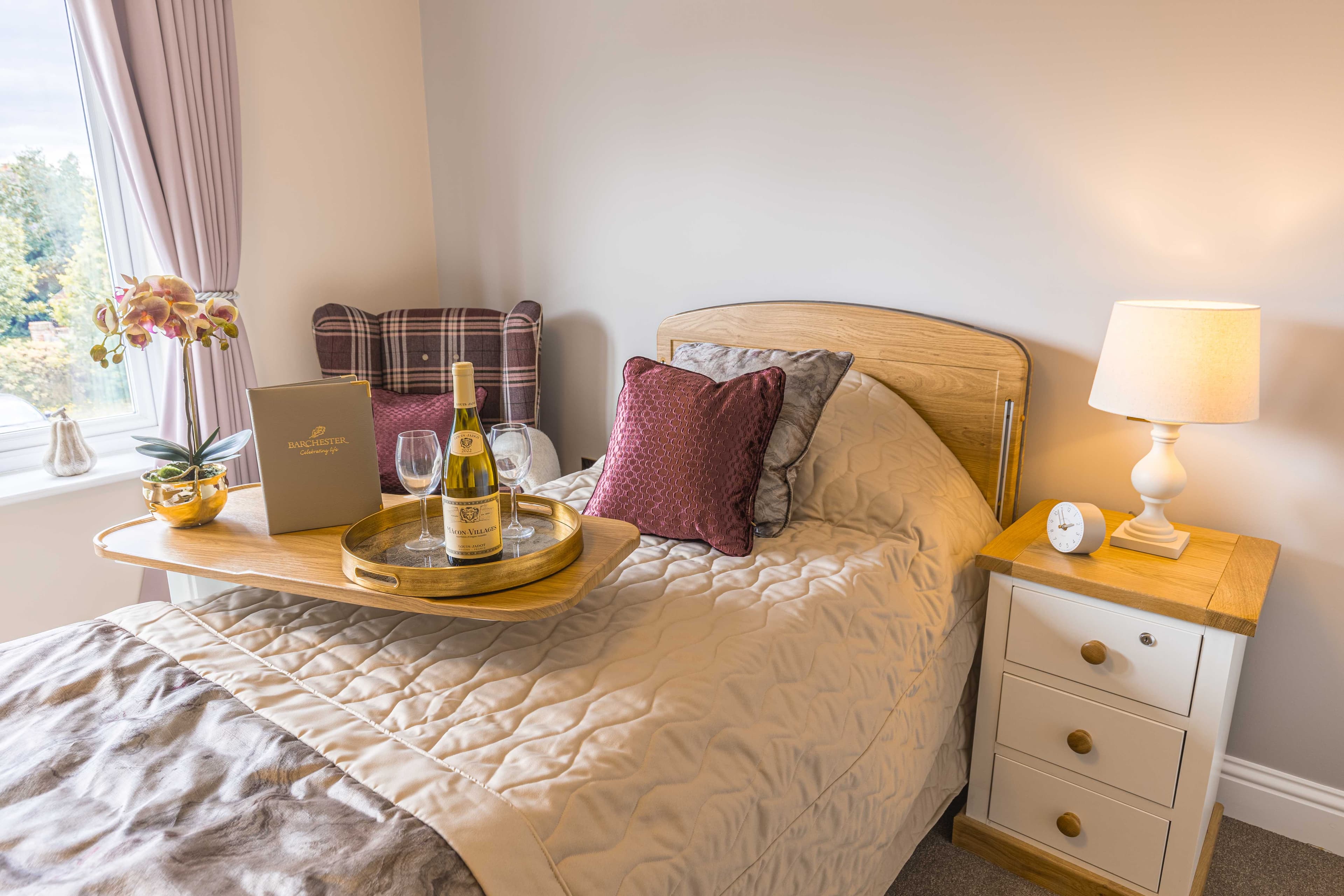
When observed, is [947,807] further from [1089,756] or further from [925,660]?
[925,660]

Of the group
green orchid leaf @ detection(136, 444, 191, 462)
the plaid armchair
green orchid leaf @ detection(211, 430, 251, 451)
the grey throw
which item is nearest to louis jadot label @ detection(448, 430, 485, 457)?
the grey throw

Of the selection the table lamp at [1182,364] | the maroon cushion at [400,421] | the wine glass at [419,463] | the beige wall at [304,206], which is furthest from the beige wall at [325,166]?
the table lamp at [1182,364]

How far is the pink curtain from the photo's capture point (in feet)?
7.27

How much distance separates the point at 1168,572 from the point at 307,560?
1586 mm

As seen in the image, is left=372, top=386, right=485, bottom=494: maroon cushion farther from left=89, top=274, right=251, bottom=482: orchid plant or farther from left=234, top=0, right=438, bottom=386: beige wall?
left=89, top=274, right=251, bottom=482: orchid plant

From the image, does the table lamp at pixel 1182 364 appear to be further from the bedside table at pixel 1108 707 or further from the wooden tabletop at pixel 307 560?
the wooden tabletop at pixel 307 560

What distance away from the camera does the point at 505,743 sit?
Result: 3.35ft

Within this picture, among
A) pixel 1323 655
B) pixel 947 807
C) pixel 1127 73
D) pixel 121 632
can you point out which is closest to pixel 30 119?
pixel 121 632

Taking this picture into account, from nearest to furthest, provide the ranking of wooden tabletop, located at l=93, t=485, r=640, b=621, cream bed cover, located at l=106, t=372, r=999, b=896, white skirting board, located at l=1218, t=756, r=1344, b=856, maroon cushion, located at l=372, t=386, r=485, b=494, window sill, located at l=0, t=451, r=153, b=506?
cream bed cover, located at l=106, t=372, r=999, b=896 → wooden tabletop, located at l=93, t=485, r=640, b=621 → white skirting board, located at l=1218, t=756, r=1344, b=856 → window sill, located at l=0, t=451, r=153, b=506 → maroon cushion, located at l=372, t=386, r=485, b=494

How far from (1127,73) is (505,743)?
1.83 meters

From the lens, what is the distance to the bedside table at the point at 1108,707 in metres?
1.48

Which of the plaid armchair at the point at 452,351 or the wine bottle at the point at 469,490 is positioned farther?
the plaid armchair at the point at 452,351

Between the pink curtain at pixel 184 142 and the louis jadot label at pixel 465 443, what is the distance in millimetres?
1513

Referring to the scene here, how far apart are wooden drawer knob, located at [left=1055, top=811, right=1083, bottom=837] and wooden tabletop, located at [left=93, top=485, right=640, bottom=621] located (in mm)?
1078
